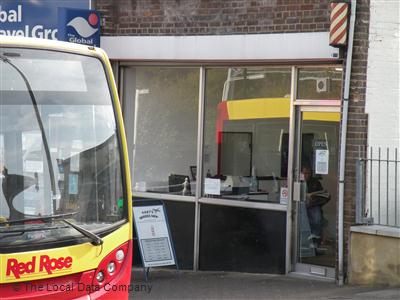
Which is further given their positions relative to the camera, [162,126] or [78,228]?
[162,126]

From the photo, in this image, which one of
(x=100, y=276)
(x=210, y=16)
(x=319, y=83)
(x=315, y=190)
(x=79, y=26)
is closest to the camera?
(x=100, y=276)

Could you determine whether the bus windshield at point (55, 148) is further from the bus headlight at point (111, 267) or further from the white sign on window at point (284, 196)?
the white sign on window at point (284, 196)

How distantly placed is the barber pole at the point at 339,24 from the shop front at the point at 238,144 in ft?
0.80

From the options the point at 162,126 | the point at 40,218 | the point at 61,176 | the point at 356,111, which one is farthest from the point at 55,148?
the point at 162,126

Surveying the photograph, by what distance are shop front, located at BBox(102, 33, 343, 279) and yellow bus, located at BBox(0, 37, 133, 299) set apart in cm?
392

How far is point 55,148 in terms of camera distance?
5711 millimetres

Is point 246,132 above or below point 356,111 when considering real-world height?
below

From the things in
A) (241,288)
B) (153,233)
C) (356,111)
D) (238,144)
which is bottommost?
(241,288)

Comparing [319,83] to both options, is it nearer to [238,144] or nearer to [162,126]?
[238,144]

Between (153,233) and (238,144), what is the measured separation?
A: 5.64 ft

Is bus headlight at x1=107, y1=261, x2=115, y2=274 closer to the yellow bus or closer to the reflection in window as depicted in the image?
the yellow bus

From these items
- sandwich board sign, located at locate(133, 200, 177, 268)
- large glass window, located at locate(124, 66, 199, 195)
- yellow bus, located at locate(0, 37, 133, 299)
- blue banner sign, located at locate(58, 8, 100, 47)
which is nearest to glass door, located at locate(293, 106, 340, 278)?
large glass window, located at locate(124, 66, 199, 195)

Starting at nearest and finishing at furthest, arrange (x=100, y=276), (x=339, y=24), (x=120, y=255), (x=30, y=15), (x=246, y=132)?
1. (x=100, y=276)
2. (x=120, y=255)
3. (x=339, y=24)
4. (x=246, y=132)
5. (x=30, y=15)

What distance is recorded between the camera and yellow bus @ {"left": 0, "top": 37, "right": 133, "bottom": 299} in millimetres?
5379
